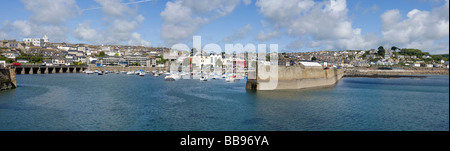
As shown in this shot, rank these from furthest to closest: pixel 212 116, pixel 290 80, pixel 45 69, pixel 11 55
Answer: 1. pixel 11 55
2. pixel 45 69
3. pixel 290 80
4. pixel 212 116

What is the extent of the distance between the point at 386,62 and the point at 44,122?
18092cm

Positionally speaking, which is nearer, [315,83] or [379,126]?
[379,126]

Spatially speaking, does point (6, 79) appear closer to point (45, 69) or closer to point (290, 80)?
point (290, 80)

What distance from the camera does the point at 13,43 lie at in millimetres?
140625

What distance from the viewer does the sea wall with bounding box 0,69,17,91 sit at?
1331 inches

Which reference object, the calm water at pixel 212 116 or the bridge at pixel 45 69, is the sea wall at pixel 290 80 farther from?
the bridge at pixel 45 69

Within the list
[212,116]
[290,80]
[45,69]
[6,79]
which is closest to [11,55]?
[45,69]

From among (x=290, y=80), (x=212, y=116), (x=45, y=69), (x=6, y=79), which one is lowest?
(x=212, y=116)

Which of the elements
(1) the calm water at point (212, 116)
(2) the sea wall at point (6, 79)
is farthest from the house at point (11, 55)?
(1) the calm water at point (212, 116)

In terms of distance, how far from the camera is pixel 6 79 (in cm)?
3531

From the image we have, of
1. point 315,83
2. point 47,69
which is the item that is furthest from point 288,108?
point 47,69

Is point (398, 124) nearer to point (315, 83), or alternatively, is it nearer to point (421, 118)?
point (421, 118)

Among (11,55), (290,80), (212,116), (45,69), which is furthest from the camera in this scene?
(11,55)

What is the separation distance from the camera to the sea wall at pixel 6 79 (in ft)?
111
